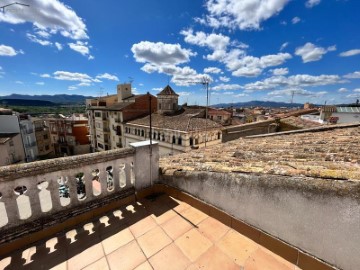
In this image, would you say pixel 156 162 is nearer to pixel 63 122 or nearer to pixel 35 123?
pixel 35 123

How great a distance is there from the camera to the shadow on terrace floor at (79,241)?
7.71 feet

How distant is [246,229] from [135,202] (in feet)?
7.16

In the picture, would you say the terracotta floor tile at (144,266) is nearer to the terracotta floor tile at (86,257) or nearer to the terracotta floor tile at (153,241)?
the terracotta floor tile at (153,241)

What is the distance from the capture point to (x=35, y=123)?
3725cm

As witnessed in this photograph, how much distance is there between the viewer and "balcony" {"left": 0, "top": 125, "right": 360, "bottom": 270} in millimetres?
2025

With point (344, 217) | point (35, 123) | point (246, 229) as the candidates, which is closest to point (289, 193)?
point (344, 217)

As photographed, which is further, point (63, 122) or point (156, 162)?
point (63, 122)

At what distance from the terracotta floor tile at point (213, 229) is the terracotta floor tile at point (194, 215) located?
0.09 m

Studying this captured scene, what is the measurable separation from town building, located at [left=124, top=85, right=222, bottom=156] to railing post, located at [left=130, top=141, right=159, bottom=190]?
Result: 17351 mm

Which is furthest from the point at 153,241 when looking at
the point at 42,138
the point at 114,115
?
the point at 42,138

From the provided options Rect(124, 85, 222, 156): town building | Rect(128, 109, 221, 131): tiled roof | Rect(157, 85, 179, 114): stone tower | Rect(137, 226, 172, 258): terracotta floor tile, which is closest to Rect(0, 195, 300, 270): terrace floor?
Rect(137, 226, 172, 258): terracotta floor tile

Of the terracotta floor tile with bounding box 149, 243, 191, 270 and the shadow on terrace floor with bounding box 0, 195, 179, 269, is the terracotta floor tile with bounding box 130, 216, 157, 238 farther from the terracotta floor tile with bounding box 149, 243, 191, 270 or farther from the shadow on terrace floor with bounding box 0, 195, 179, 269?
the terracotta floor tile with bounding box 149, 243, 191, 270

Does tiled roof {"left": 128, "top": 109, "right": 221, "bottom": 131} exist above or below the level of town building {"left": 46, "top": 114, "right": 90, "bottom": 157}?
above

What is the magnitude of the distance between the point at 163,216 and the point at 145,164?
1.11 m
